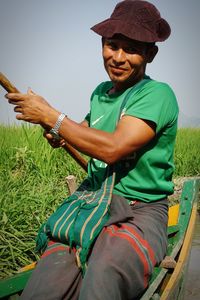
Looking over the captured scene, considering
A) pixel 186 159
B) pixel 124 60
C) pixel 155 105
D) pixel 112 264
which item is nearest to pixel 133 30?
pixel 124 60

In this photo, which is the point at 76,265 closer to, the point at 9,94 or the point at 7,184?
the point at 9,94

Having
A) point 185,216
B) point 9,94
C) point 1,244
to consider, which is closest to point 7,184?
point 1,244

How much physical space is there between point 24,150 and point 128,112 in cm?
310

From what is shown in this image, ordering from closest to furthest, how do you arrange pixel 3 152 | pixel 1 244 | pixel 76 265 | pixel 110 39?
pixel 76 265 → pixel 110 39 → pixel 1 244 → pixel 3 152

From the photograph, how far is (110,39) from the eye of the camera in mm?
1885

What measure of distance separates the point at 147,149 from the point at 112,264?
0.60m

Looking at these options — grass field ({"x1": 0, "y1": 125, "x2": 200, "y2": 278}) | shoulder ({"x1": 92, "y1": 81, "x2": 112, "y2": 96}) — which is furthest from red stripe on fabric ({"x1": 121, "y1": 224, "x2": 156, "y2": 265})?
grass field ({"x1": 0, "y1": 125, "x2": 200, "y2": 278})

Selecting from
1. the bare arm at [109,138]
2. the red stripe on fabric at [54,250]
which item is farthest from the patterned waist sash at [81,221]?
the bare arm at [109,138]

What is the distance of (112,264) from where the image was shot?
1479mm

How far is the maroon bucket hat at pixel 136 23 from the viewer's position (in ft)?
5.89

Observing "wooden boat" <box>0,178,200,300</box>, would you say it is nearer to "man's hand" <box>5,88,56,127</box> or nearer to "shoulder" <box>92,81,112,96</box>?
"man's hand" <box>5,88,56,127</box>

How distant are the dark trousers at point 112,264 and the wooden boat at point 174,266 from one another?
0.45 feet

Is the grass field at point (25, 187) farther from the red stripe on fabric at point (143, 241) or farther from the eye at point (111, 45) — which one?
the eye at point (111, 45)

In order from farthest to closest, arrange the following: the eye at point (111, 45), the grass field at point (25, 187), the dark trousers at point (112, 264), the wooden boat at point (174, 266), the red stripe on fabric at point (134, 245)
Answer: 1. the grass field at point (25, 187)
2. the eye at point (111, 45)
3. the wooden boat at point (174, 266)
4. the red stripe on fabric at point (134, 245)
5. the dark trousers at point (112, 264)
